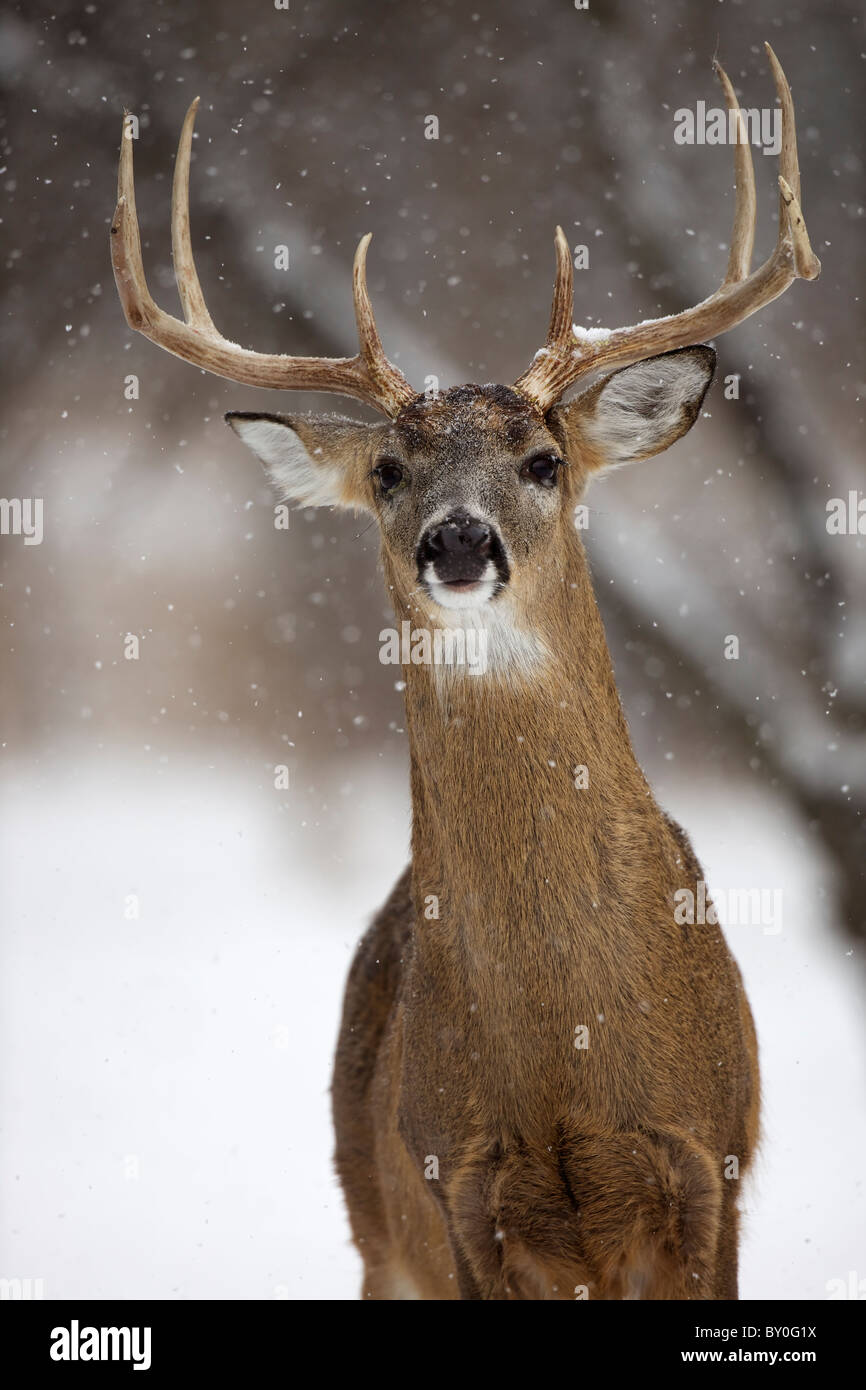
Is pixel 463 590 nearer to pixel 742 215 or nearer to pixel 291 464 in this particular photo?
pixel 291 464

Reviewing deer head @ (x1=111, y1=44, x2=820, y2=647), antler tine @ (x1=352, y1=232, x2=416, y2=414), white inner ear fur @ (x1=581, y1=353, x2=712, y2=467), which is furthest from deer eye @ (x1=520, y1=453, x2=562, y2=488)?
antler tine @ (x1=352, y1=232, x2=416, y2=414)

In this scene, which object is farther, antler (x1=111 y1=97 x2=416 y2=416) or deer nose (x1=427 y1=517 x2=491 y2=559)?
antler (x1=111 y1=97 x2=416 y2=416)

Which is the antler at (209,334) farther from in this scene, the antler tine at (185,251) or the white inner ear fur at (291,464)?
the white inner ear fur at (291,464)

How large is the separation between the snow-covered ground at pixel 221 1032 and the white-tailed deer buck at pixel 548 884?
0.89 m

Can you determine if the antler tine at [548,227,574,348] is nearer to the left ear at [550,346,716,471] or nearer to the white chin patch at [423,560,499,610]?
the left ear at [550,346,716,471]

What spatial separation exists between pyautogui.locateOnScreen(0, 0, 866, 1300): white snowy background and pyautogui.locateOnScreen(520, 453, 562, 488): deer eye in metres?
3.38

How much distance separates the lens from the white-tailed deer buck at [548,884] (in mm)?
3164

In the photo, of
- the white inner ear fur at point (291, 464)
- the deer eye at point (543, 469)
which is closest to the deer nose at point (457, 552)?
the deer eye at point (543, 469)

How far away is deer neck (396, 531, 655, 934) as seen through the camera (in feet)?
10.8

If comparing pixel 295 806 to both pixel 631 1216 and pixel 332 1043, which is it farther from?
pixel 631 1216

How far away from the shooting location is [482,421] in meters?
3.45

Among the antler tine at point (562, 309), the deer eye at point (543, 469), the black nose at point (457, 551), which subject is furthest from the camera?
the antler tine at point (562, 309)

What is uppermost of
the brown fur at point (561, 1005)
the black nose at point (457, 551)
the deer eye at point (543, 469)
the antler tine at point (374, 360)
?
the antler tine at point (374, 360)

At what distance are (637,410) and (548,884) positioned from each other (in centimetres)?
131
